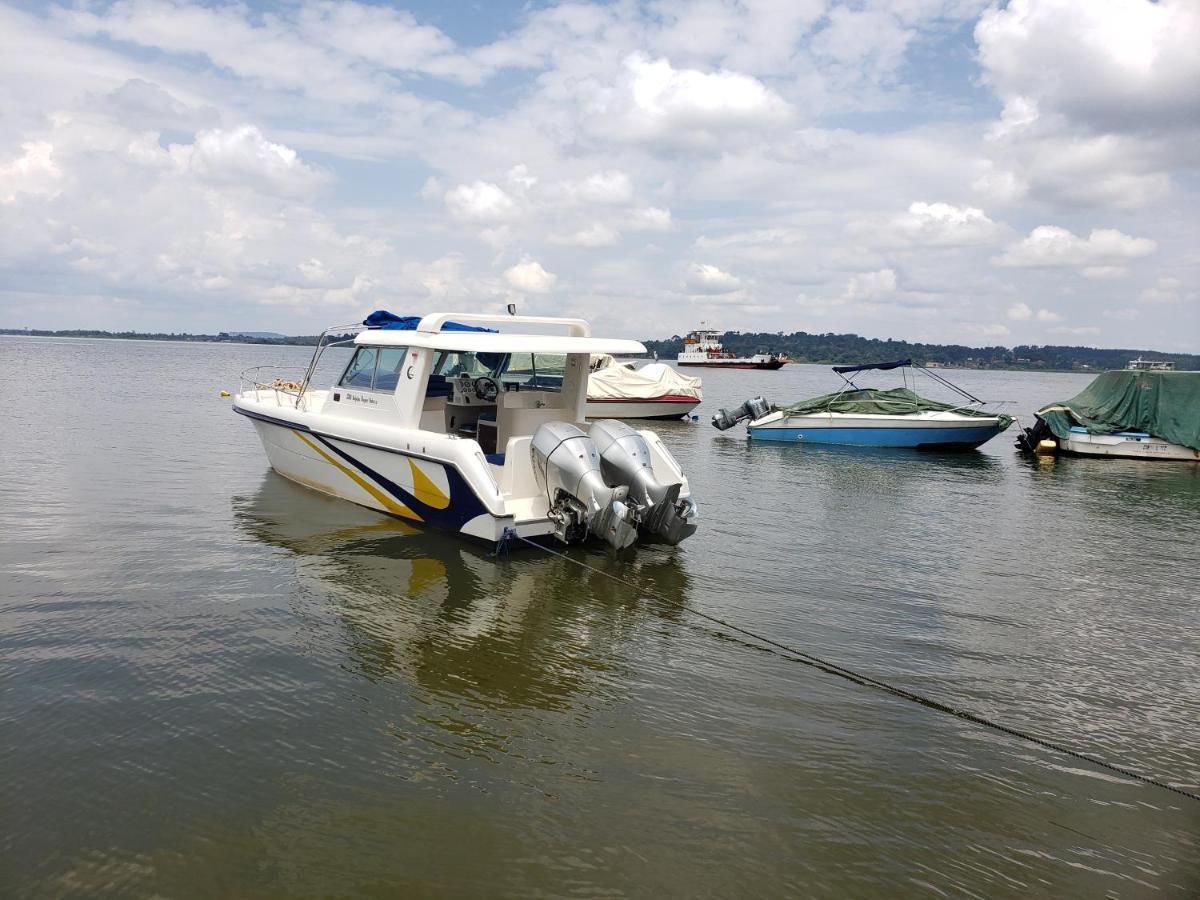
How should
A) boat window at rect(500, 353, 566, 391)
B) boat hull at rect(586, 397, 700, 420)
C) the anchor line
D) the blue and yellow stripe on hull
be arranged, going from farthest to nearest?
boat hull at rect(586, 397, 700, 420) < boat window at rect(500, 353, 566, 391) < the blue and yellow stripe on hull < the anchor line

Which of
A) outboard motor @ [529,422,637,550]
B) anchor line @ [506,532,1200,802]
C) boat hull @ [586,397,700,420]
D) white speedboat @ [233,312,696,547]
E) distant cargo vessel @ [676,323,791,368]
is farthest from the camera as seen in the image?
distant cargo vessel @ [676,323,791,368]

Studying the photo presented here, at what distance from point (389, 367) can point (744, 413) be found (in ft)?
57.9

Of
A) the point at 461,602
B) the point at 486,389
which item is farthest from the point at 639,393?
the point at 461,602

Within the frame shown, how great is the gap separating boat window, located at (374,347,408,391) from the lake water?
2.02m

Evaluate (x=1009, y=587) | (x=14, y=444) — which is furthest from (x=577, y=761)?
(x=14, y=444)

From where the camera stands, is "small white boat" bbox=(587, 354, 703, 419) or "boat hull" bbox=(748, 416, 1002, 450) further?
"small white boat" bbox=(587, 354, 703, 419)

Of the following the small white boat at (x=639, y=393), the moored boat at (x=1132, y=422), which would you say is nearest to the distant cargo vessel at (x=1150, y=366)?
the moored boat at (x=1132, y=422)

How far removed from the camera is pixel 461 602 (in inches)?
337

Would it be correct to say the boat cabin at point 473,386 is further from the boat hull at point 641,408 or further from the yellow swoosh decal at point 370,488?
the boat hull at point 641,408

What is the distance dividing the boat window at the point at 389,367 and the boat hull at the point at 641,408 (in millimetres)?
19093

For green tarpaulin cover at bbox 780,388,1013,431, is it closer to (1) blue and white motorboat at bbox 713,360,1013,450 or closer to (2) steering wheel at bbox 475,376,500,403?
(1) blue and white motorboat at bbox 713,360,1013,450

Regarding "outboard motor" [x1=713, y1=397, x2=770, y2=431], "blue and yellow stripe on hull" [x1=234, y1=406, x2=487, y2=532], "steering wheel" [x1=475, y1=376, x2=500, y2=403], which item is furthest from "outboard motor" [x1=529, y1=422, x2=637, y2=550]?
"outboard motor" [x1=713, y1=397, x2=770, y2=431]

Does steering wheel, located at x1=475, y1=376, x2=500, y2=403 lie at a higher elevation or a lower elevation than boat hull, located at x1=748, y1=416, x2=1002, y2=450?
higher

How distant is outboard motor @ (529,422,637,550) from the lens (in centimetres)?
924
